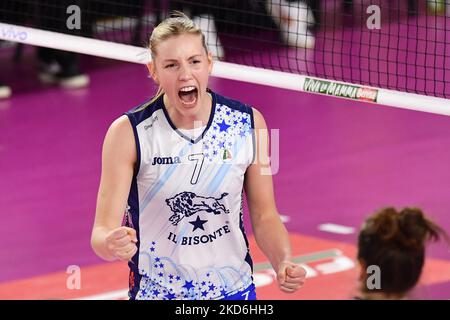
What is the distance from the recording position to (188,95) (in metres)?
5.44

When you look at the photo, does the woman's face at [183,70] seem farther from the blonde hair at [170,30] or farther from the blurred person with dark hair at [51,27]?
the blurred person with dark hair at [51,27]

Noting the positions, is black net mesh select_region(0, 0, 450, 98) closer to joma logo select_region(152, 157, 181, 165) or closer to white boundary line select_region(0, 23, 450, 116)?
white boundary line select_region(0, 23, 450, 116)

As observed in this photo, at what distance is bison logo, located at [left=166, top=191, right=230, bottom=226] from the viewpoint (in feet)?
17.9

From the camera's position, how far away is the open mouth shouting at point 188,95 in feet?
17.7

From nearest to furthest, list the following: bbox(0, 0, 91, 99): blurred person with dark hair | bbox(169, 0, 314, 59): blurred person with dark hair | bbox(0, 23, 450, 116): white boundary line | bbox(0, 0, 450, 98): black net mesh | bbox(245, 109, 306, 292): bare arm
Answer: bbox(245, 109, 306, 292): bare arm < bbox(0, 23, 450, 116): white boundary line < bbox(0, 0, 91, 99): blurred person with dark hair < bbox(0, 0, 450, 98): black net mesh < bbox(169, 0, 314, 59): blurred person with dark hair

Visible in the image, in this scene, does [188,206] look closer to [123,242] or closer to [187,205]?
[187,205]

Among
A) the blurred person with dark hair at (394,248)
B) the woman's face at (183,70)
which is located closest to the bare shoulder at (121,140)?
the woman's face at (183,70)

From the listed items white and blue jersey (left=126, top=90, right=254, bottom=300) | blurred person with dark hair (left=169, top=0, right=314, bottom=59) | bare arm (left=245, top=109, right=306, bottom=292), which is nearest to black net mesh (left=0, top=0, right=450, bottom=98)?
blurred person with dark hair (left=169, top=0, right=314, bottom=59)

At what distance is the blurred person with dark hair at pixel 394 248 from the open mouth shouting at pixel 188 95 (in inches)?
56.5

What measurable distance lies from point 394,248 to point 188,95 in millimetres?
1706

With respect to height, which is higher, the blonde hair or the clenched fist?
the blonde hair

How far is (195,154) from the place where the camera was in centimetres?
550
